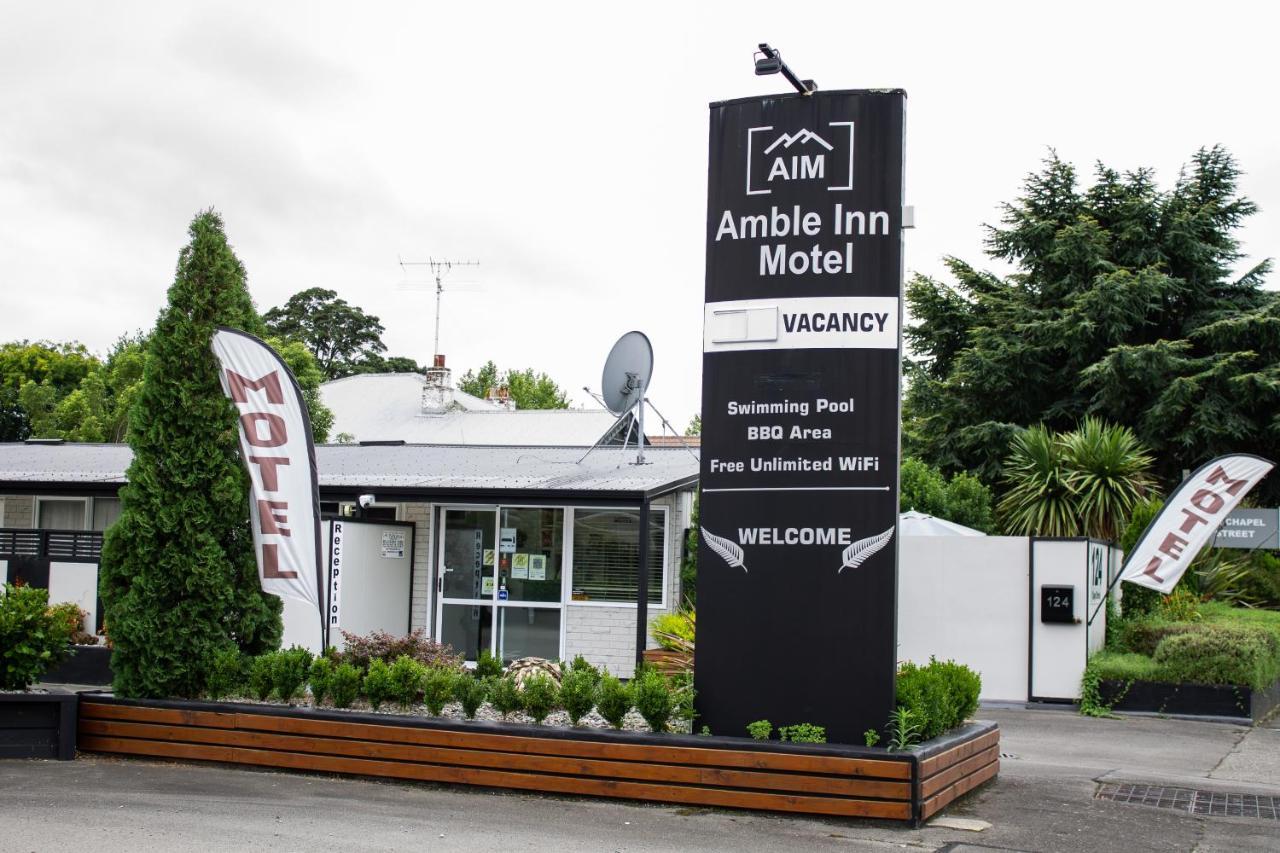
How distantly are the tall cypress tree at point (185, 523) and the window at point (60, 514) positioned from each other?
967 cm

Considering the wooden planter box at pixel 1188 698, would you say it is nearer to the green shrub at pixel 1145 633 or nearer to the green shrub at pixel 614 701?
the green shrub at pixel 1145 633

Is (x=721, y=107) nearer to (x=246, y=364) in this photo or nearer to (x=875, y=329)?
(x=875, y=329)

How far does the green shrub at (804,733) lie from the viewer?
802 centimetres

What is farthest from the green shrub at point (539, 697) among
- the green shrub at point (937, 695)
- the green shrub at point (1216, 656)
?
the green shrub at point (1216, 656)

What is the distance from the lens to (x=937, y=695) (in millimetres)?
8375

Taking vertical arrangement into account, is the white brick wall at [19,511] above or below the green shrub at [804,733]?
above

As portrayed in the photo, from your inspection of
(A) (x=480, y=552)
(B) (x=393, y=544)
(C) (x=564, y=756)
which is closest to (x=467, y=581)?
(A) (x=480, y=552)

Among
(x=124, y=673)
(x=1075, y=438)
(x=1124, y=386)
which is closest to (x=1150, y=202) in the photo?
(x=1124, y=386)

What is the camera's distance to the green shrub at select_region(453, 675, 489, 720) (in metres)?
8.92

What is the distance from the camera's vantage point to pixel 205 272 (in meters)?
10.2

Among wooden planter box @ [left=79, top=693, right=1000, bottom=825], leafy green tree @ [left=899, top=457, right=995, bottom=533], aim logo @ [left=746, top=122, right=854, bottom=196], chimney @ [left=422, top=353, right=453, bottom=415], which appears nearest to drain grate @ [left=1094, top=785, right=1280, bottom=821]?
wooden planter box @ [left=79, top=693, right=1000, bottom=825]

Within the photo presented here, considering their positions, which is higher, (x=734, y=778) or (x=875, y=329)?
(x=875, y=329)

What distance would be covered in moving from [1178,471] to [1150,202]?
6935 millimetres

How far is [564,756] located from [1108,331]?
25.9m
